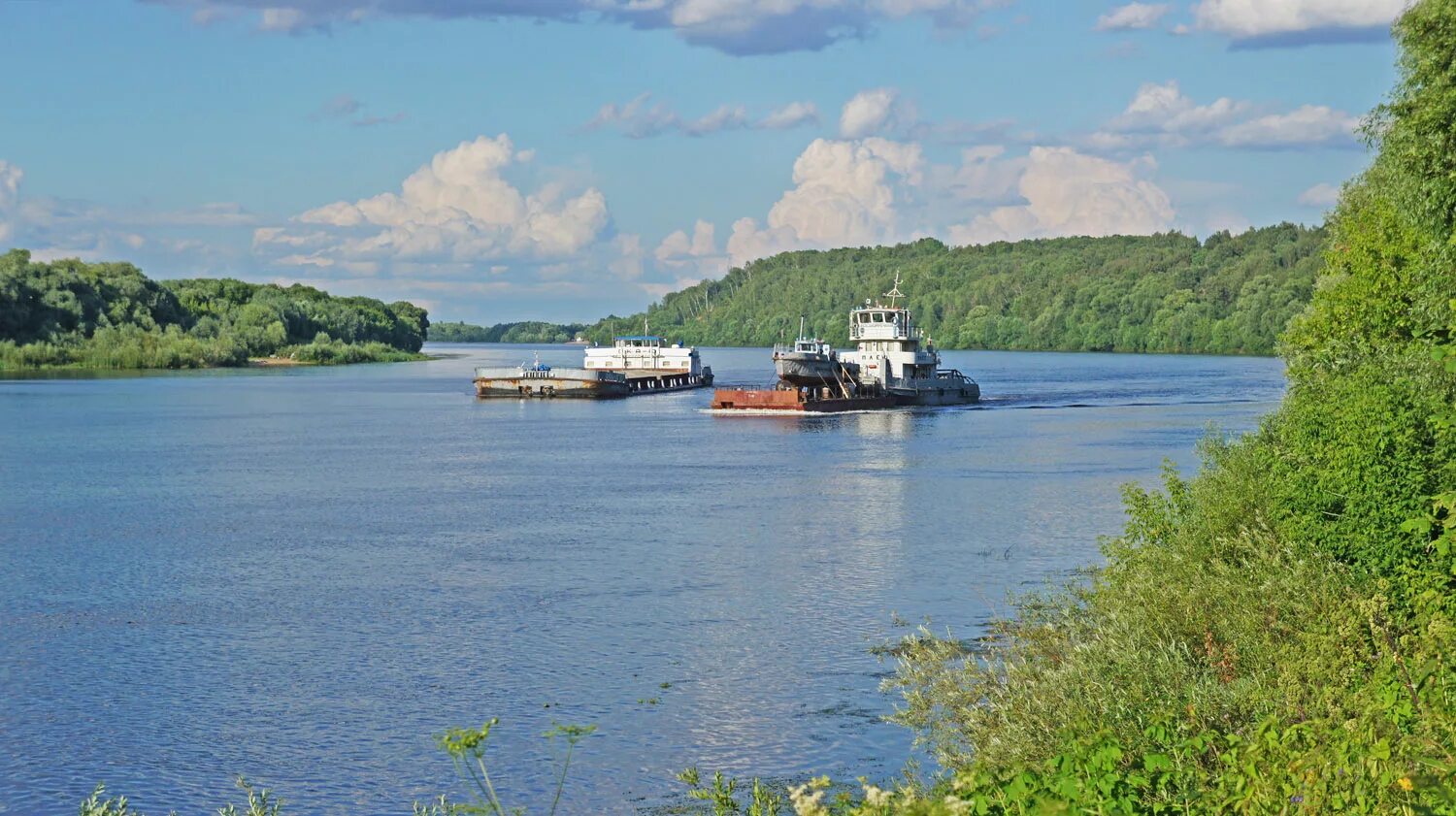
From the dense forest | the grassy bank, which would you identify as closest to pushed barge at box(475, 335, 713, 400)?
the dense forest

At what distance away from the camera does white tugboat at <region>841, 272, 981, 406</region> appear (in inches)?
3903

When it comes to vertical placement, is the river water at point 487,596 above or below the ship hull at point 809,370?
below

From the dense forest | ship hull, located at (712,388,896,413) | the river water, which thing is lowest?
the river water

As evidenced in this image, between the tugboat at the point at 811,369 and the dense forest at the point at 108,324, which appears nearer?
the tugboat at the point at 811,369

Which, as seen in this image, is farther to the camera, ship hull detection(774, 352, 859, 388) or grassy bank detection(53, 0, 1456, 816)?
ship hull detection(774, 352, 859, 388)

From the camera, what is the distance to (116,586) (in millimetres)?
31672

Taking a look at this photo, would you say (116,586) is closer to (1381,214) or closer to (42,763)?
(42,763)

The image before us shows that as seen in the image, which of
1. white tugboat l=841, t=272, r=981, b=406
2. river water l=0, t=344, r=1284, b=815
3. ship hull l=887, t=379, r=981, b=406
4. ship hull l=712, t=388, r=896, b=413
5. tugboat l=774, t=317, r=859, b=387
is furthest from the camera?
white tugboat l=841, t=272, r=981, b=406

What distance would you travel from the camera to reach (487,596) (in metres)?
30.3

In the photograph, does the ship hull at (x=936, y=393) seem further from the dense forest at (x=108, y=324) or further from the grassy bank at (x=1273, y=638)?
the dense forest at (x=108, y=324)

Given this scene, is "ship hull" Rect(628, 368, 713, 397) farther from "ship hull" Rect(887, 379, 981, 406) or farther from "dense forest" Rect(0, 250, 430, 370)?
"dense forest" Rect(0, 250, 430, 370)

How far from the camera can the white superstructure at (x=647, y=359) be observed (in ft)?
454


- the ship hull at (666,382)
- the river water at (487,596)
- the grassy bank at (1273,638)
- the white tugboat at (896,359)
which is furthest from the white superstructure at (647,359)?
the grassy bank at (1273,638)

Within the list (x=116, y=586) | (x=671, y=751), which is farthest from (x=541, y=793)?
(x=116, y=586)
